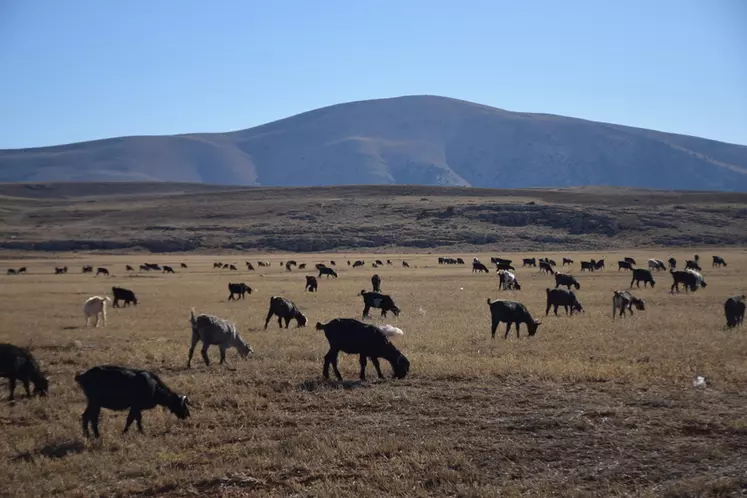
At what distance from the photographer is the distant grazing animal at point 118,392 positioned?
1116 centimetres

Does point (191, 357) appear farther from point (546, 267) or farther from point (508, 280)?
point (546, 267)

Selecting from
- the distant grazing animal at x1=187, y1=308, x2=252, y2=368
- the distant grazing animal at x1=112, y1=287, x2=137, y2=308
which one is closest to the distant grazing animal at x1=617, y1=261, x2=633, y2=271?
the distant grazing animal at x1=112, y1=287, x2=137, y2=308

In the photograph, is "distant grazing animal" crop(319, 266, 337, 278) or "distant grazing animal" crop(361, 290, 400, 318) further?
"distant grazing animal" crop(319, 266, 337, 278)

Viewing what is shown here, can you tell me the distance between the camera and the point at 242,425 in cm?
1185

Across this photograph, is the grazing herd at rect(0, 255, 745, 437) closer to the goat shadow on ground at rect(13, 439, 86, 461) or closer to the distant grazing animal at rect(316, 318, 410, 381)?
the distant grazing animal at rect(316, 318, 410, 381)

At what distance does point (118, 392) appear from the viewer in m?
11.3

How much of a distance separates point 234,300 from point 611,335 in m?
20.2

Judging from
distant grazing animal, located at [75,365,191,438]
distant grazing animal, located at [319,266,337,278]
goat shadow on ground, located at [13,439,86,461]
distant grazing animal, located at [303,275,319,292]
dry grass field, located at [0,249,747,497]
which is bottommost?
distant grazing animal, located at [319,266,337,278]

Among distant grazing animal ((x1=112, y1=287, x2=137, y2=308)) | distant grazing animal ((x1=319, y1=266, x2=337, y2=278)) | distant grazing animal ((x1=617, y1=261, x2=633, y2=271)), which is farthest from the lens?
distant grazing animal ((x1=617, y1=261, x2=633, y2=271))

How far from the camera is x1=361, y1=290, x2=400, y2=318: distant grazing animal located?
26250 millimetres

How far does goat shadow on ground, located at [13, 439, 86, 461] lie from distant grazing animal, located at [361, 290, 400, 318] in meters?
15.7

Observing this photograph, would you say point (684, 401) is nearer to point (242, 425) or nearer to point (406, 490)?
point (406, 490)

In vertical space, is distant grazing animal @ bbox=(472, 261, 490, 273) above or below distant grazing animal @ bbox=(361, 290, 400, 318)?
below

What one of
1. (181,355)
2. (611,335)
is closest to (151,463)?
(181,355)
